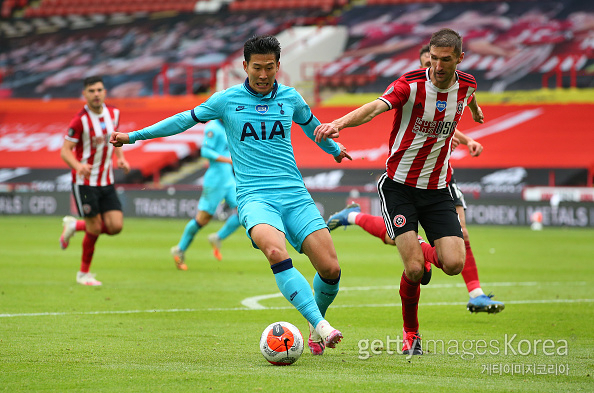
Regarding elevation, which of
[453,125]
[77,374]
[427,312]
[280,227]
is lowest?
[427,312]

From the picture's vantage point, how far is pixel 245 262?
13312mm

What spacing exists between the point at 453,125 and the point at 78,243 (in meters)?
12.2

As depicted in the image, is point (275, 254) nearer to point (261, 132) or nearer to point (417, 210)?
point (261, 132)

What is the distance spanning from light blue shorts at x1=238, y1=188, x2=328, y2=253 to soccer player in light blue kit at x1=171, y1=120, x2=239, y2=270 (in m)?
6.45

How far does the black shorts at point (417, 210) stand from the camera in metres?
6.07

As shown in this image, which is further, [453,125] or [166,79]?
[166,79]

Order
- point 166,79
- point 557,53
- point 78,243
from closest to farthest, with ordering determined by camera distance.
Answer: point 78,243, point 557,53, point 166,79

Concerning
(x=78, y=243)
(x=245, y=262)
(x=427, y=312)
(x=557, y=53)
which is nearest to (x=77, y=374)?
(x=427, y=312)

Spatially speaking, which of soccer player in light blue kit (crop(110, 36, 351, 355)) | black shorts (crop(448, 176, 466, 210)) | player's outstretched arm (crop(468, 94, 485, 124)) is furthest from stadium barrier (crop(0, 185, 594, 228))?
soccer player in light blue kit (crop(110, 36, 351, 355))

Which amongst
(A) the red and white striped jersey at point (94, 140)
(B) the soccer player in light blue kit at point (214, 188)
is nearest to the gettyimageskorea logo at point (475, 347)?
(A) the red and white striped jersey at point (94, 140)

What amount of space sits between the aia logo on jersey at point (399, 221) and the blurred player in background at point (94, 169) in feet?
16.4

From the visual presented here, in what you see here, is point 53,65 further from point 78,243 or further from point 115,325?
point 115,325

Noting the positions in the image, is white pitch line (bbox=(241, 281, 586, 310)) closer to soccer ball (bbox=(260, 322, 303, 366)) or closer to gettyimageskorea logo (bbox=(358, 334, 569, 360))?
gettyimageskorea logo (bbox=(358, 334, 569, 360))

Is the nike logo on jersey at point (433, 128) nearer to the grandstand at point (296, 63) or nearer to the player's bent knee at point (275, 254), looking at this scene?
the player's bent knee at point (275, 254)
